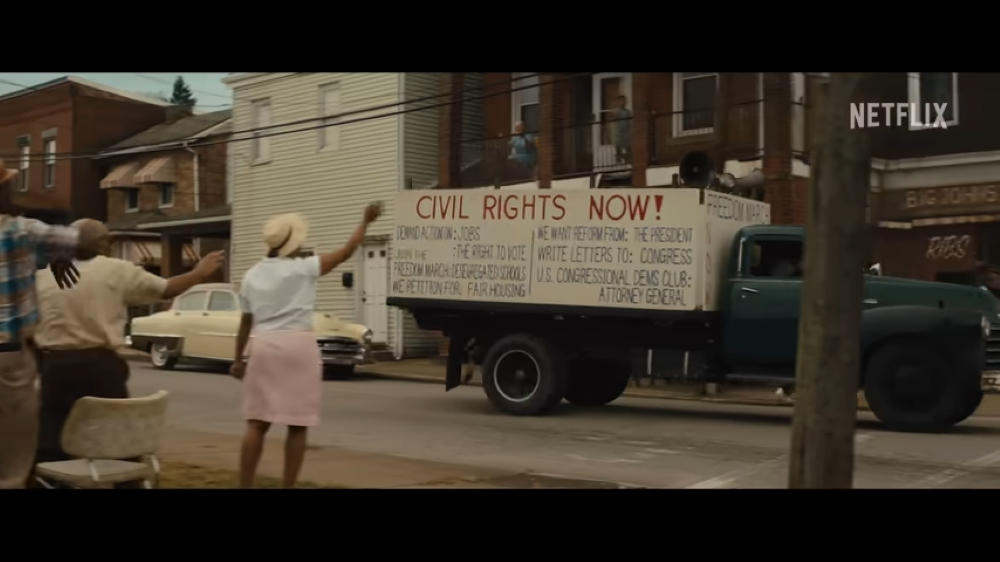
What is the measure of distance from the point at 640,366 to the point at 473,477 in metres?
4.25

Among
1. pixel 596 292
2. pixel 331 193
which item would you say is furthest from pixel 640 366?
pixel 331 193

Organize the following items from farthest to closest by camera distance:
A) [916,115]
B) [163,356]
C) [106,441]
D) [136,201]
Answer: [136,201], [163,356], [916,115], [106,441]

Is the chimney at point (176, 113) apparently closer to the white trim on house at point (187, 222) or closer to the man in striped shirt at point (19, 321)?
the white trim on house at point (187, 222)

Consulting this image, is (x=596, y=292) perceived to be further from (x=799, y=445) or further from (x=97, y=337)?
(x=97, y=337)

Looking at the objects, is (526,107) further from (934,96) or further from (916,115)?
(934,96)

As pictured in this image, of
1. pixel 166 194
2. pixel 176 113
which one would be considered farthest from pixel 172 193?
pixel 176 113

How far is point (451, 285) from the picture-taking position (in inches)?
500

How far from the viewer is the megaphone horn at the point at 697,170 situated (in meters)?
12.5

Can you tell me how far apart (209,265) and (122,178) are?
23.9m

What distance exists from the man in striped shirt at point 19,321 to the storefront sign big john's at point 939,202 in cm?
1437

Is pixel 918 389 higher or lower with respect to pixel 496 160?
lower

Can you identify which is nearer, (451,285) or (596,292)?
(596,292)

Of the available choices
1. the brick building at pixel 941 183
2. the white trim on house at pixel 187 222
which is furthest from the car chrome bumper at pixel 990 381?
the white trim on house at pixel 187 222

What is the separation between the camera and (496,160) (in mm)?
22188
